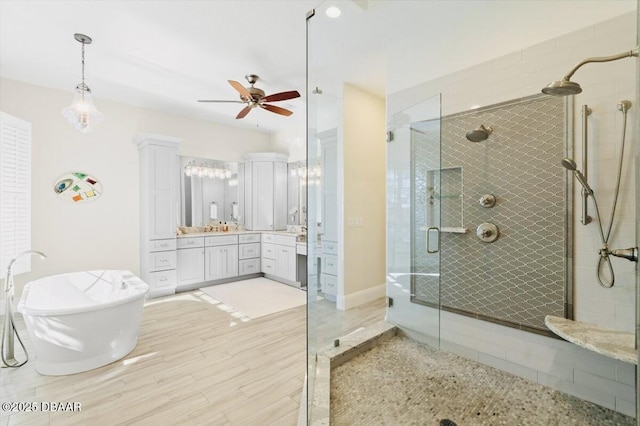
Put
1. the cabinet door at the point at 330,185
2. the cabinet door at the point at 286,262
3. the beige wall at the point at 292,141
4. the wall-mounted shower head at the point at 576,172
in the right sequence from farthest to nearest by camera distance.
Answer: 1. the beige wall at the point at 292,141
2. the cabinet door at the point at 286,262
3. the cabinet door at the point at 330,185
4. the wall-mounted shower head at the point at 576,172

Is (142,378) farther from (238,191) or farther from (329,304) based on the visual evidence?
(238,191)

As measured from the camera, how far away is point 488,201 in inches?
85.9

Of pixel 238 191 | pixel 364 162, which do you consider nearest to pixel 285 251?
pixel 238 191

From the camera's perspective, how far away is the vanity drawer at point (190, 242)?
462 cm

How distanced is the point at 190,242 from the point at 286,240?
5.25 ft

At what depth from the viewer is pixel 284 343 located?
9.09 feet

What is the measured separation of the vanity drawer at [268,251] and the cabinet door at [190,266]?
1.14 meters

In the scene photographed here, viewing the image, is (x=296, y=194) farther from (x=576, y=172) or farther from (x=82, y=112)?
(x=576, y=172)

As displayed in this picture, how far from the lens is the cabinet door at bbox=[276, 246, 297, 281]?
485 centimetres

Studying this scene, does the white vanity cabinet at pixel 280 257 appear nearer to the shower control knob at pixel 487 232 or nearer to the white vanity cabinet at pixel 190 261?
the white vanity cabinet at pixel 190 261

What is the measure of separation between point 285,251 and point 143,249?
223 cm

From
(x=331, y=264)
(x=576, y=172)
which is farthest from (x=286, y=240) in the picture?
(x=576, y=172)

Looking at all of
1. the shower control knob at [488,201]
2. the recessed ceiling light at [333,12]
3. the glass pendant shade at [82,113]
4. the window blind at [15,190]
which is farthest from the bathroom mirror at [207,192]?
the shower control knob at [488,201]

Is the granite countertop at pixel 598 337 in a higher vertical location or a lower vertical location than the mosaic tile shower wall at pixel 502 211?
lower
